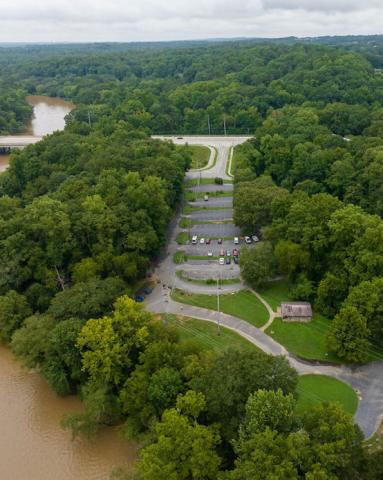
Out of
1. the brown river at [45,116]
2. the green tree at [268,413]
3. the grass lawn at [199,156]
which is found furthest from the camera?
the brown river at [45,116]

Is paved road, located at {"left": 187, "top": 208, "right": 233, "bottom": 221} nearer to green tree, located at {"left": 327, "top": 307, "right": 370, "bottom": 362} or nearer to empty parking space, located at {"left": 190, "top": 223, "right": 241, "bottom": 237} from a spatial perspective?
empty parking space, located at {"left": 190, "top": 223, "right": 241, "bottom": 237}

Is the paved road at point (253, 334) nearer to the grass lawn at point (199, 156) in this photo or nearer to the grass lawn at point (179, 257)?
the grass lawn at point (179, 257)

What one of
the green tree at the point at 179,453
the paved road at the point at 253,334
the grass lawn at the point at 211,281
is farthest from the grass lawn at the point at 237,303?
the green tree at the point at 179,453

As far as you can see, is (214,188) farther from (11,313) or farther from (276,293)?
(11,313)

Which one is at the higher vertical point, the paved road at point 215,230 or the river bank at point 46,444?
the paved road at point 215,230

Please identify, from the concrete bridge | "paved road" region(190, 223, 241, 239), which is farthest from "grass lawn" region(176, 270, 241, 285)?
the concrete bridge

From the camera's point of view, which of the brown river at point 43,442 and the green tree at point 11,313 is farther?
the green tree at point 11,313

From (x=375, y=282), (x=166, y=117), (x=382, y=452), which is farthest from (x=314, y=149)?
(x=382, y=452)
